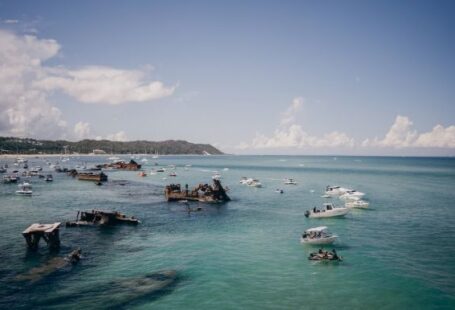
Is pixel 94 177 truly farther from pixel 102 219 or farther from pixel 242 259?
pixel 242 259

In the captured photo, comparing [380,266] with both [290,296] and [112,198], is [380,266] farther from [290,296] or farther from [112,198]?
[112,198]

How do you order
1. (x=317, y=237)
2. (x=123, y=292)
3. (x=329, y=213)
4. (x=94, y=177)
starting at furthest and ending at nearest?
(x=94, y=177) < (x=329, y=213) < (x=317, y=237) < (x=123, y=292)

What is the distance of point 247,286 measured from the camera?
3738 cm

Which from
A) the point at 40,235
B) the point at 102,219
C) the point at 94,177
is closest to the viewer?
the point at 40,235

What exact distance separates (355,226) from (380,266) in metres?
22.9

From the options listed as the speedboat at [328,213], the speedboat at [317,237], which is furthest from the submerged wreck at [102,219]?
the speedboat at [328,213]

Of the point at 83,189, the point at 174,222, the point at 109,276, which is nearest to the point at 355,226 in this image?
the point at 174,222

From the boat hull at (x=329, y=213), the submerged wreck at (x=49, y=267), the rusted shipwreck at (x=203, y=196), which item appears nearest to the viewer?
the submerged wreck at (x=49, y=267)

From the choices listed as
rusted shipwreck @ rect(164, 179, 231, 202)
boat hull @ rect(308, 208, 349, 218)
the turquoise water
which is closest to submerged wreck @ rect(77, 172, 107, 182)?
rusted shipwreck @ rect(164, 179, 231, 202)

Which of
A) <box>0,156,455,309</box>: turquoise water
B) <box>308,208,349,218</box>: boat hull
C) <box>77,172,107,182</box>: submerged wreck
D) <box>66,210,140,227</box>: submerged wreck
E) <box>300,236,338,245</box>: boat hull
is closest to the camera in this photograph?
<box>0,156,455,309</box>: turquoise water

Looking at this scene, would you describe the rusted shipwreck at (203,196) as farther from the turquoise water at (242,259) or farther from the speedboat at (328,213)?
the speedboat at (328,213)

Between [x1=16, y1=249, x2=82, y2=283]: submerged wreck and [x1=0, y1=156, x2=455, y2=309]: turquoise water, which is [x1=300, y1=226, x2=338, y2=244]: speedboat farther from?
[x1=16, y1=249, x2=82, y2=283]: submerged wreck

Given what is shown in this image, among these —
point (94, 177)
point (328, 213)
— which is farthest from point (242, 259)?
point (94, 177)

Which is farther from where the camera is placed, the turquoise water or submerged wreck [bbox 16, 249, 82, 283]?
submerged wreck [bbox 16, 249, 82, 283]
